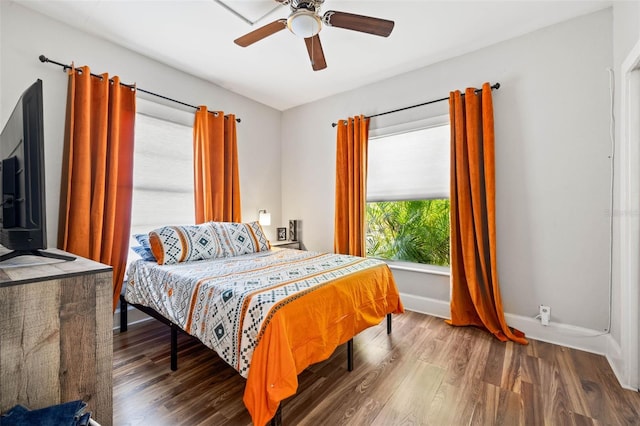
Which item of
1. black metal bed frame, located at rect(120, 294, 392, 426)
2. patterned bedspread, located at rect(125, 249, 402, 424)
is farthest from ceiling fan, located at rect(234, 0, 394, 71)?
black metal bed frame, located at rect(120, 294, 392, 426)

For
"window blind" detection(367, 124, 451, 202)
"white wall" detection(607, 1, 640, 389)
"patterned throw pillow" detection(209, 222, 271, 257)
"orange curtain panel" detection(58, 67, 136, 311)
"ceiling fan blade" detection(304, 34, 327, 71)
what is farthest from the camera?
"window blind" detection(367, 124, 451, 202)

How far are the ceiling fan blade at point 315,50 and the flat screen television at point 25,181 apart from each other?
1.58m

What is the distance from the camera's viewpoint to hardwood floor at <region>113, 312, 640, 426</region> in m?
1.53

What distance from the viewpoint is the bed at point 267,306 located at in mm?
1375

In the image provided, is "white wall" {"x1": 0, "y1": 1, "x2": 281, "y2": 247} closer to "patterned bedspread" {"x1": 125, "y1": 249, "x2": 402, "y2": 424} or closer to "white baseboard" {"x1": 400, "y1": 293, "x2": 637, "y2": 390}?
"patterned bedspread" {"x1": 125, "y1": 249, "x2": 402, "y2": 424}

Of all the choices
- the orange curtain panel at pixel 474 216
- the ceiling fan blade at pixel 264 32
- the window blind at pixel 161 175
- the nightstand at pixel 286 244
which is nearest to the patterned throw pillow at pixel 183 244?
the window blind at pixel 161 175

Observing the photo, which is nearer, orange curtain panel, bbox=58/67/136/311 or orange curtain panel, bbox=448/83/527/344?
orange curtain panel, bbox=58/67/136/311

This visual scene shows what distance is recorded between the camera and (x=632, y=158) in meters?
1.78

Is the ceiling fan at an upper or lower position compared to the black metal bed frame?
upper

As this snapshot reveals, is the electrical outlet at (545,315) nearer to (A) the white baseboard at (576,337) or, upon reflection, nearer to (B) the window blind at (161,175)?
(A) the white baseboard at (576,337)

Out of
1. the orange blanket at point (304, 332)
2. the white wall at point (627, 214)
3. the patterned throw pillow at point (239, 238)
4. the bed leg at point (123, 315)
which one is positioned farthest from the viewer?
the patterned throw pillow at point (239, 238)

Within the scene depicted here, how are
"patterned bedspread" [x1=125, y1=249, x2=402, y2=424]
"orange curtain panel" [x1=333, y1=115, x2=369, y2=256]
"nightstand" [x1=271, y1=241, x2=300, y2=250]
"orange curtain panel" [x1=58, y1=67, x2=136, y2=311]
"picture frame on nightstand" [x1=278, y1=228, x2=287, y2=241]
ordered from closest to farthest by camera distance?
"patterned bedspread" [x1=125, y1=249, x2=402, y2=424] < "orange curtain panel" [x1=58, y1=67, x2=136, y2=311] < "orange curtain panel" [x1=333, y1=115, x2=369, y2=256] < "nightstand" [x1=271, y1=241, x2=300, y2=250] < "picture frame on nightstand" [x1=278, y1=228, x2=287, y2=241]

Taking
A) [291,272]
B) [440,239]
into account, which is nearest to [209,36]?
[291,272]

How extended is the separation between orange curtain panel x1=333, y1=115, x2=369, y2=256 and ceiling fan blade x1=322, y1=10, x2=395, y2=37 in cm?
148
